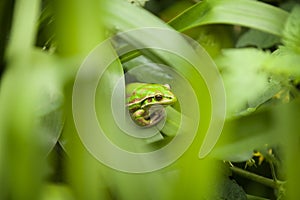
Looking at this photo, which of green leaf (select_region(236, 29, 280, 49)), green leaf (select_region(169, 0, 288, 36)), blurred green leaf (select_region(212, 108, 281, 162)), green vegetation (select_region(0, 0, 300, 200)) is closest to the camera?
green vegetation (select_region(0, 0, 300, 200))

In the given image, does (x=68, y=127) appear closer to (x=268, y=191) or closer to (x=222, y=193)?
(x=222, y=193)

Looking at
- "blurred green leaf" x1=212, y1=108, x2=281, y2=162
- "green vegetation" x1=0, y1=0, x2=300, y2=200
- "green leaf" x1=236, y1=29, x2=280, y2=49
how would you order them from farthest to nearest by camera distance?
Answer: "green leaf" x1=236, y1=29, x2=280, y2=49 < "blurred green leaf" x1=212, y1=108, x2=281, y2=162 < "green vegetation" x1=0, y1=0, x2=300, y2=200

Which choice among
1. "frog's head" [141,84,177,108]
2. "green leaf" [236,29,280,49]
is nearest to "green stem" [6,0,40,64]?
"frog's head" [141,84,177,108]

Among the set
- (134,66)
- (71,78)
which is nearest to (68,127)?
(71,78)

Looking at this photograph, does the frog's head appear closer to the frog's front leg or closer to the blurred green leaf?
the frog's front leg

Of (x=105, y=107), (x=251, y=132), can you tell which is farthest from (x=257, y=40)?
(x=105, y=107)

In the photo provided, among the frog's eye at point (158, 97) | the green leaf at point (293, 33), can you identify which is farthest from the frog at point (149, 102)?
the green leaf at point (293, 33)

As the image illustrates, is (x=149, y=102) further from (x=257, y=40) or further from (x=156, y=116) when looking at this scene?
(x=257, y=40)
